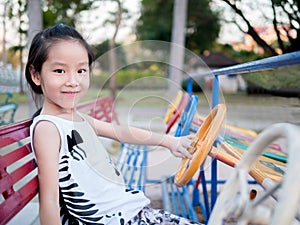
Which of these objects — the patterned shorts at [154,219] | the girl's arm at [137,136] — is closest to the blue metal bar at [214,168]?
the girl's arm at [137,136]

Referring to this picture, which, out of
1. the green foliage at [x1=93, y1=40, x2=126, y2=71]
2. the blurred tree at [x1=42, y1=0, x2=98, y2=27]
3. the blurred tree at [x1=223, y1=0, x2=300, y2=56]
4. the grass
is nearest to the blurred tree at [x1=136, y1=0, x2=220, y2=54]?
the blurred tree at [x1=42, y1=0, x2=98, y2=27]

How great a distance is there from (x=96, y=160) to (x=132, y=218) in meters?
0.22

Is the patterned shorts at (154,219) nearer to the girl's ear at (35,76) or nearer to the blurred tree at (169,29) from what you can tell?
the girl's ear at (35,76)

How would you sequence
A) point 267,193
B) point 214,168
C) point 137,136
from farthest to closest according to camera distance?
point 214,168, point 137,136, point 267,193

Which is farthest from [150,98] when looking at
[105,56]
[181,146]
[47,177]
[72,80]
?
[47,177]

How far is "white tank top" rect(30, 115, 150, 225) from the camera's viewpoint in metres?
1.24

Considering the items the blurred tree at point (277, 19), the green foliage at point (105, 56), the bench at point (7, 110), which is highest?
the blurred tree at point (277, 19)

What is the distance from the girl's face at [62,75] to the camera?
4.23ft

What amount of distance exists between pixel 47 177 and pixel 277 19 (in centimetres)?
233

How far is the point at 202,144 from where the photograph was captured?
1235 mm

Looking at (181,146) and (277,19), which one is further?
(277,19)

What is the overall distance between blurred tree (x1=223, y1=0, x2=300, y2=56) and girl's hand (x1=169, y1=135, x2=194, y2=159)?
1.62 m

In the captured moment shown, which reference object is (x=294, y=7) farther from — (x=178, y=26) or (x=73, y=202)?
(x=178, y=26)

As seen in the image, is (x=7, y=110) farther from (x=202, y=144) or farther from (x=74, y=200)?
(x=202, y=144)
